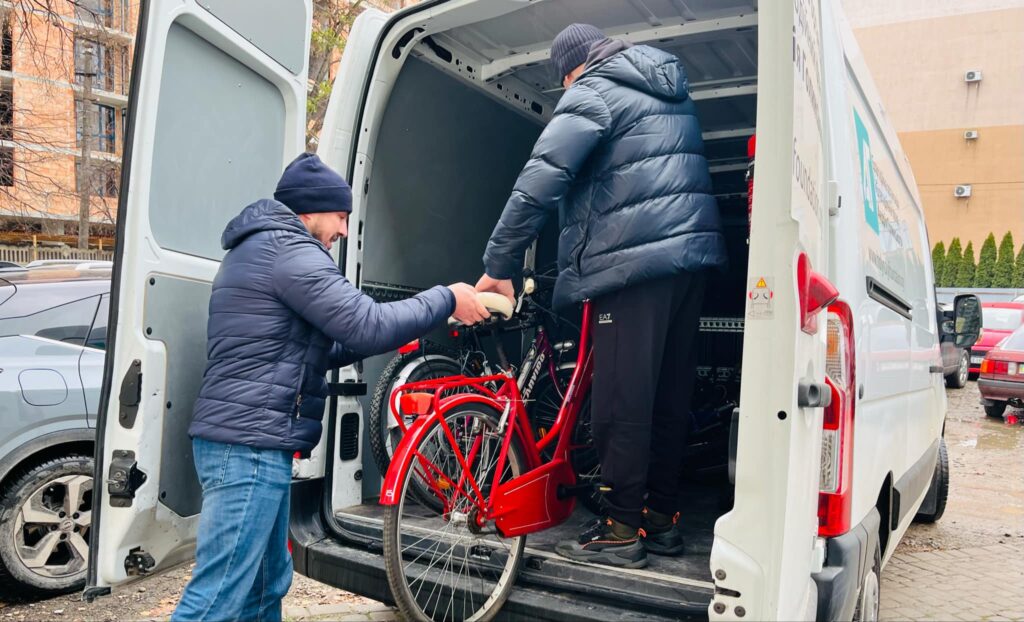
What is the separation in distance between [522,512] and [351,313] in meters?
1.20

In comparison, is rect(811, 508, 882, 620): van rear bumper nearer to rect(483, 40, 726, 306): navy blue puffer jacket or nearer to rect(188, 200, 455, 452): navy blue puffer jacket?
rect(483, 40, 726, 306): navy blue puffer jacket

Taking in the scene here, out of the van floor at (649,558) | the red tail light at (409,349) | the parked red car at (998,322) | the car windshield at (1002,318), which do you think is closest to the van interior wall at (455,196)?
the red tail light at (409,349)

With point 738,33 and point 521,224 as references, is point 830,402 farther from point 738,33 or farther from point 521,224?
point 738,33

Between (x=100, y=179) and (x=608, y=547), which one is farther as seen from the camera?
(x=100, y=179)

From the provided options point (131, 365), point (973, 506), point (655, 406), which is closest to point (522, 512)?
point (655, 406)

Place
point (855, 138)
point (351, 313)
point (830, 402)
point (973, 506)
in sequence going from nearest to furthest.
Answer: point (830, 402) → point (351, 313) → point (855, 138) → point (973, 506)

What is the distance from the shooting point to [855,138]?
108 inches

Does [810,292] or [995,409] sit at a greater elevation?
[810,292]

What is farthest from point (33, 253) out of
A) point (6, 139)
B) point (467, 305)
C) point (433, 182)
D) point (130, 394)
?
point (467, 305)

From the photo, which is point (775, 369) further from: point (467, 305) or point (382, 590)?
point (382, 590)

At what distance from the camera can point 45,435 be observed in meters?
4.26

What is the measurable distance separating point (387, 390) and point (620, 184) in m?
1.54

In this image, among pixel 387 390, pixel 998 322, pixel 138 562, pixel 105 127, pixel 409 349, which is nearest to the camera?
pixel 138 562

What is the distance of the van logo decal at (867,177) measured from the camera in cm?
280
